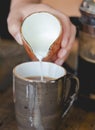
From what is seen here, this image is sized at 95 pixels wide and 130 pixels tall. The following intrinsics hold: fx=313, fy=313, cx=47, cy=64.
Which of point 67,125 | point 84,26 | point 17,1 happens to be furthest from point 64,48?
point 17,1

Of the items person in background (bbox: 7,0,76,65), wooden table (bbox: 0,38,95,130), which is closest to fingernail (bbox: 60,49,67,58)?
person in background (bbox: 7,0,76,65)

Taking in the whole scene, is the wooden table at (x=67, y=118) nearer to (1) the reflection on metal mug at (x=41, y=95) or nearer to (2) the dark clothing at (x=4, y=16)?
(1) the reflection on metal mug at (x=41, y=95)

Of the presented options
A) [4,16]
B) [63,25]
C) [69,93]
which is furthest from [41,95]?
[4,16]

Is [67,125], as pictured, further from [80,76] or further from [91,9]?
[91,9]

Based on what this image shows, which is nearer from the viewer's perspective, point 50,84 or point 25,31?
point 50,84

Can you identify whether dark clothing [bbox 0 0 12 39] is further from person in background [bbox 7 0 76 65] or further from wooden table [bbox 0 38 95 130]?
wooden table [bbox 0 38 95 130]

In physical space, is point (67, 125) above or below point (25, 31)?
below

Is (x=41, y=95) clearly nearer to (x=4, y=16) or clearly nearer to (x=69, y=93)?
(x=69, y=93)
